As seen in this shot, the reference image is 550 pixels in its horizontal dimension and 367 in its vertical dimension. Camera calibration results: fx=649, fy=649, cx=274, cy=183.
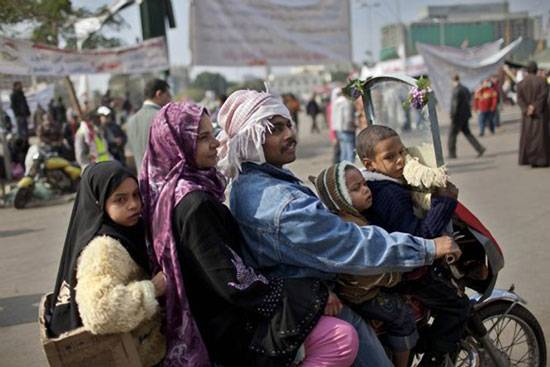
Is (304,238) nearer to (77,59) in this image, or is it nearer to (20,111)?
(77,59)

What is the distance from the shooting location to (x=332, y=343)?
2.36 metres

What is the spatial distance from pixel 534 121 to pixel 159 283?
411 inches

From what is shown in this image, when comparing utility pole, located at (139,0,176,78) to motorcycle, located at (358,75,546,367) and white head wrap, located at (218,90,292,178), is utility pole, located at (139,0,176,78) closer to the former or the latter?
motorcycle, located at (358,75,546,367)

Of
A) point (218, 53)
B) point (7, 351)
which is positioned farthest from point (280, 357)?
point (218, 53)

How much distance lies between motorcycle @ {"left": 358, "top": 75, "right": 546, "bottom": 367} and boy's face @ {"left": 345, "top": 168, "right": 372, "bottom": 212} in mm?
369

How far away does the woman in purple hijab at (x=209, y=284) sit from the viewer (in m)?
2.25

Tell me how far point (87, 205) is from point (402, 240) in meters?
1.17

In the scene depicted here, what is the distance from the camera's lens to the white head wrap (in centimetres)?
244

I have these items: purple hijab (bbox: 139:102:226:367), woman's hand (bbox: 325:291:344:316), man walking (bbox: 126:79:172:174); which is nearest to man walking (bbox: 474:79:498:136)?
man walking (bbox: 126:79:172:174)

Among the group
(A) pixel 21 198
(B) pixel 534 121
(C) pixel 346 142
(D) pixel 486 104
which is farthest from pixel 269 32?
(D) pixel 486 104

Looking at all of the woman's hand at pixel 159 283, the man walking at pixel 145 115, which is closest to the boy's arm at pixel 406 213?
the woman's hand at pixel 159 283

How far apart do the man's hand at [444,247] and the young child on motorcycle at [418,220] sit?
11cm

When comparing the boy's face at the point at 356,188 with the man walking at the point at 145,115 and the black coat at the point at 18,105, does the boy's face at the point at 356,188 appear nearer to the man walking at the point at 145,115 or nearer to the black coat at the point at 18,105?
the man walking at the point at 145,115

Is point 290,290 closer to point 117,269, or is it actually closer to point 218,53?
point 117,269
